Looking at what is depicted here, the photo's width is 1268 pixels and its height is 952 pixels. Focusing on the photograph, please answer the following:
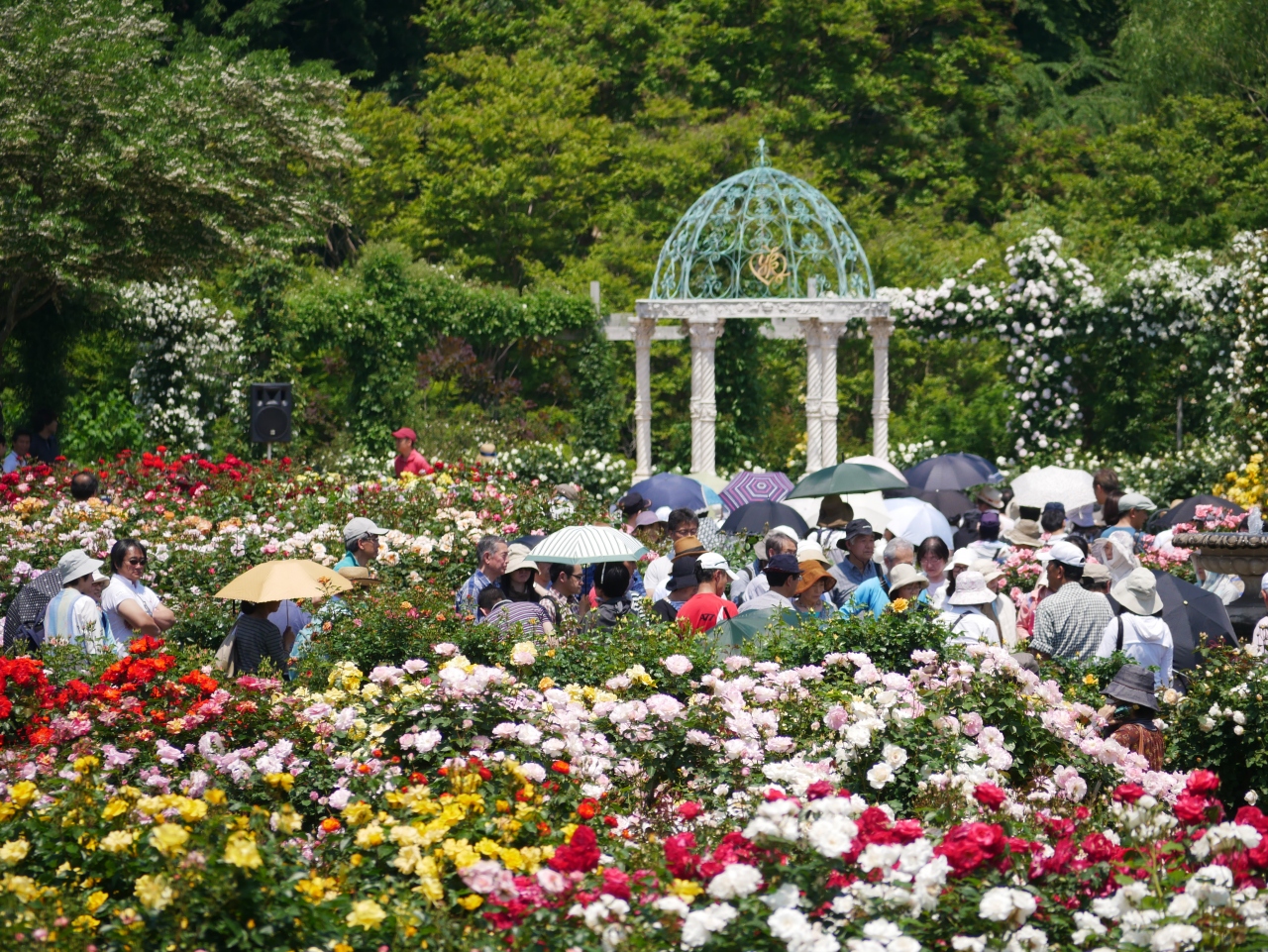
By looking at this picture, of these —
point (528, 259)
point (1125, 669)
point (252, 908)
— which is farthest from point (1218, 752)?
point (528, 259)

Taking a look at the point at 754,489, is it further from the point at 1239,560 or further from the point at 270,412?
the point at 1239,560

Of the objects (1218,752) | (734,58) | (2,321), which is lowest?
(1218,752)

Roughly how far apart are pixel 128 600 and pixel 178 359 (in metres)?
12.3

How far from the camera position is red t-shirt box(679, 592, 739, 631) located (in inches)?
263

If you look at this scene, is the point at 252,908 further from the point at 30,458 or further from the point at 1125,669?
the point at 30,458

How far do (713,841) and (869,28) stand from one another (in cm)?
2631

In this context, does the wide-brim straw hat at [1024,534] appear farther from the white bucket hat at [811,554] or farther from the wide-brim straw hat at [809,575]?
the wide-brim straw hat at [809,575]

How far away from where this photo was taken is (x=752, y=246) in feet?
63.4

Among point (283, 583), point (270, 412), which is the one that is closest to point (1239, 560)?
point (283, 583)

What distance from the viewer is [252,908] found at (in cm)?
347

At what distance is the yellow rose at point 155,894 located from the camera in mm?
3338

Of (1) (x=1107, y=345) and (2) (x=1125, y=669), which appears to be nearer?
(2) (x=1125, y=669)

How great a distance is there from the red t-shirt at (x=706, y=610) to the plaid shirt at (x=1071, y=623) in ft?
4.31

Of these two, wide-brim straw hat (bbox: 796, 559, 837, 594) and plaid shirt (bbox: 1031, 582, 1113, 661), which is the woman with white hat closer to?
plaid shirt (bbox: 1031, 582, 1113, 661)
